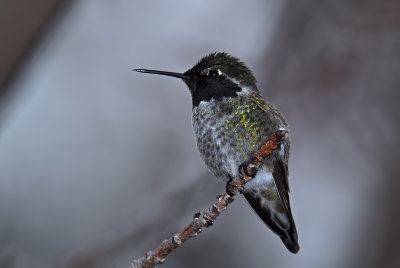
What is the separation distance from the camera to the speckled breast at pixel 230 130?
118 inches

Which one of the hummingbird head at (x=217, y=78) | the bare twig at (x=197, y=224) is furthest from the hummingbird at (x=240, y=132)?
the bare twig at (x=197, y=224)

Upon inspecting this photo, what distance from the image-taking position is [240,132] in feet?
9.92

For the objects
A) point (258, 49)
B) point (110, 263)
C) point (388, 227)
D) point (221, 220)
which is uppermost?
point (258, 49)

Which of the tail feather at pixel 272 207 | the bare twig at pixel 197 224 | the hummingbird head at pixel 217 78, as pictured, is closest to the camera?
the bare twig at pixel 197 224

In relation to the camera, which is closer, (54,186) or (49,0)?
(49,0)

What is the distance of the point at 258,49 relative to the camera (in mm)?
4715

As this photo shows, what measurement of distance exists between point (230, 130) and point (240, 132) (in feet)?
0.23

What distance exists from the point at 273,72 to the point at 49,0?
8.09 feet

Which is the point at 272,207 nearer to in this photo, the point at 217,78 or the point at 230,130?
the point at 230,130

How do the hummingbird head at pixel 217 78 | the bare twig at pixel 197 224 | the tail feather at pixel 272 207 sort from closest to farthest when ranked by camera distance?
1. the bare twig at pixel 197 224
2. the tail feather at pixel 272 207
3. the hummingbird head at pixel 217 78

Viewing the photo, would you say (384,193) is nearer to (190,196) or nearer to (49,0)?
(190,196)

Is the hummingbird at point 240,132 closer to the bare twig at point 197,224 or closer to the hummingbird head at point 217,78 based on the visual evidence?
the hummingbird head at point 217,78

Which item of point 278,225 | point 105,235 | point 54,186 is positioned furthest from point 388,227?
point 54,186

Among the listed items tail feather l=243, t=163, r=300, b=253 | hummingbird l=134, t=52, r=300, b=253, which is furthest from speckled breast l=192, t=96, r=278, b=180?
tail feather l=243, t=163, r=300, b=253
